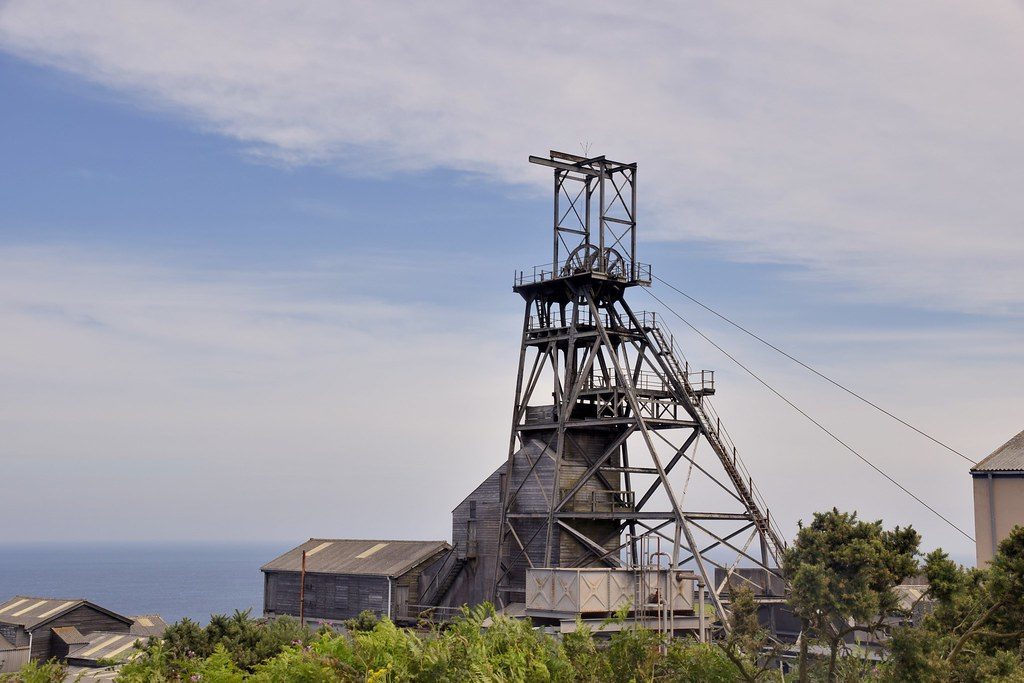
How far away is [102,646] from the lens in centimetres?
6081

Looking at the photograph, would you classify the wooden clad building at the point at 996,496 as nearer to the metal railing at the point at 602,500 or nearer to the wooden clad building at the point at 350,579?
the metal railing at the point at 602,500

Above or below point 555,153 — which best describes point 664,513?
below

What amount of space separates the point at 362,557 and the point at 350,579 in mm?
2689

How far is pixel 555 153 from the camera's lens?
5366 centimetres

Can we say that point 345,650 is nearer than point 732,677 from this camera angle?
Yes

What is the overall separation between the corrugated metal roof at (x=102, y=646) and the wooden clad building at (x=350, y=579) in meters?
7.75

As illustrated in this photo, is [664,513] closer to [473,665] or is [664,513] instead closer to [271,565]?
[271,565]

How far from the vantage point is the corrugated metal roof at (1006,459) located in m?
42.8

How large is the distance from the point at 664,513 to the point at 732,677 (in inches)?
1191

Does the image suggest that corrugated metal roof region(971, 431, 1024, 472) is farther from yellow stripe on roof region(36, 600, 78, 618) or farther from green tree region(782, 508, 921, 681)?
yellow stripe on roof region(36, 600, 78, 618)

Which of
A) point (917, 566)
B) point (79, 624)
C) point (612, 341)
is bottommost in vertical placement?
point (79, 624)

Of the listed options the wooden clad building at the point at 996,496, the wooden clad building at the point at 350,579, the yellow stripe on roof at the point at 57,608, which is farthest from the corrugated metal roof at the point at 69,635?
the wooden clad building at the point at 996,496

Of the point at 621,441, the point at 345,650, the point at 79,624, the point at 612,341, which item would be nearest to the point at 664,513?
the point at 621,441

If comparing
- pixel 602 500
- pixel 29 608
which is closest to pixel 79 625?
pixel 29 608
